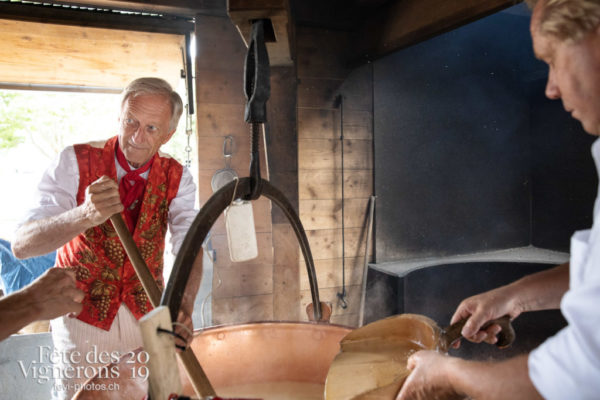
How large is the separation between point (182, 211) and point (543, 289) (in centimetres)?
129

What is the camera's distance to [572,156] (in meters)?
2.94

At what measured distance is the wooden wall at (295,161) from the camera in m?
2.25

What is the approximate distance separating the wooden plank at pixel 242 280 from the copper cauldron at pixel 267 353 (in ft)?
3.97

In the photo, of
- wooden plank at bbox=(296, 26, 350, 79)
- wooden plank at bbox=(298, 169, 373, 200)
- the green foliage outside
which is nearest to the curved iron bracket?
wooden plank at bbox=(298, 169, 373, 200)

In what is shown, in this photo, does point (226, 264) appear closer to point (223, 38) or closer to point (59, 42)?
point (223, 38)

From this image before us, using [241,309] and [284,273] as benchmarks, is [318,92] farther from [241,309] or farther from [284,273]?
[241,309]

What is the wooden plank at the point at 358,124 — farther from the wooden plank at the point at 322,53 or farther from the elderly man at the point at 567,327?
the elderly man at the point at 567,327

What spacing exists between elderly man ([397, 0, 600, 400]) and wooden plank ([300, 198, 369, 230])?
194 centimetres

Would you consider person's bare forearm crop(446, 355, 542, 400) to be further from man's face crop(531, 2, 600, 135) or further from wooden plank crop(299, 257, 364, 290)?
wooden plank crop(299, 257, 364, 290)

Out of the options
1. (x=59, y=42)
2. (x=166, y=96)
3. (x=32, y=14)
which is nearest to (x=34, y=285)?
(x=166, y=96)

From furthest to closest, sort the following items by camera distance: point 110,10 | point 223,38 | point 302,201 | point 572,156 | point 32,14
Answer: point 572,156
point 302,201
point 223,38
point 110,10
point 32,14

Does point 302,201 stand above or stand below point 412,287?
above

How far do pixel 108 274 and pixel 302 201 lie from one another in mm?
1497

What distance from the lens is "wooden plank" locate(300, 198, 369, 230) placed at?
272 cm
